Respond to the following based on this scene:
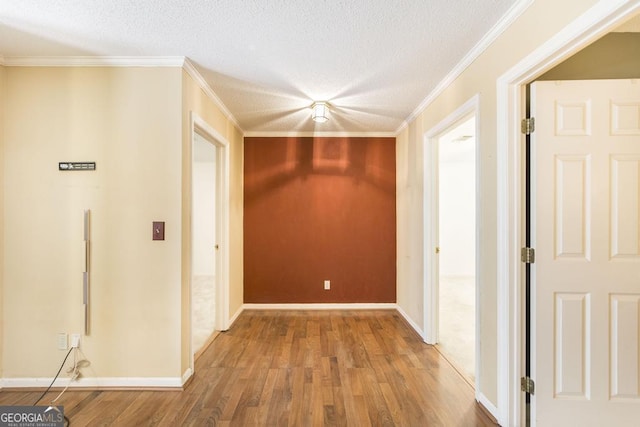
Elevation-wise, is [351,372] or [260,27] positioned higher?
[260,27]

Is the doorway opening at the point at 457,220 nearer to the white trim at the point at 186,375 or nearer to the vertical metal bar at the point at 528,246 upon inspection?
A: the vertical metal bar at the point at 528,246

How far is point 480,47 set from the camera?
82.0 inches

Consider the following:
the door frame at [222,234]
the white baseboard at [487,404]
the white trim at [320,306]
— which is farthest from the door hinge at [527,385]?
the door frame at [222,234]

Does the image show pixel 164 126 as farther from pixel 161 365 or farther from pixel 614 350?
pixel 614 350

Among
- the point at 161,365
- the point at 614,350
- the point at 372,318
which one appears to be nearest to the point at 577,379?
the point at 614,350

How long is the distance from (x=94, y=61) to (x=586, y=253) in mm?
3686

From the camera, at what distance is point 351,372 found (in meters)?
2.54

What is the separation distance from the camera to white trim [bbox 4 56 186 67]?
2.30 meters

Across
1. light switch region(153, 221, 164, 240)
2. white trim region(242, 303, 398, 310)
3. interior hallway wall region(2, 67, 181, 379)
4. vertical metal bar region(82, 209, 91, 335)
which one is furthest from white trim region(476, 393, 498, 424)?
vertical metal bar region(82, 209, 91, 335)

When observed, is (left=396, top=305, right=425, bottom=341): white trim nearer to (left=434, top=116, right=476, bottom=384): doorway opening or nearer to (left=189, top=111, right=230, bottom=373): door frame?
(left=434, top=116, right=476, bottom=384): doorway opening

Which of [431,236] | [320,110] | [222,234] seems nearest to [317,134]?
[320,110]

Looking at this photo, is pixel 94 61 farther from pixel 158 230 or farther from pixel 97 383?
pixel 97 383

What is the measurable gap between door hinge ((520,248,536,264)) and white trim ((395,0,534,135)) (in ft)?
4.55

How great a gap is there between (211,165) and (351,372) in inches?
205
